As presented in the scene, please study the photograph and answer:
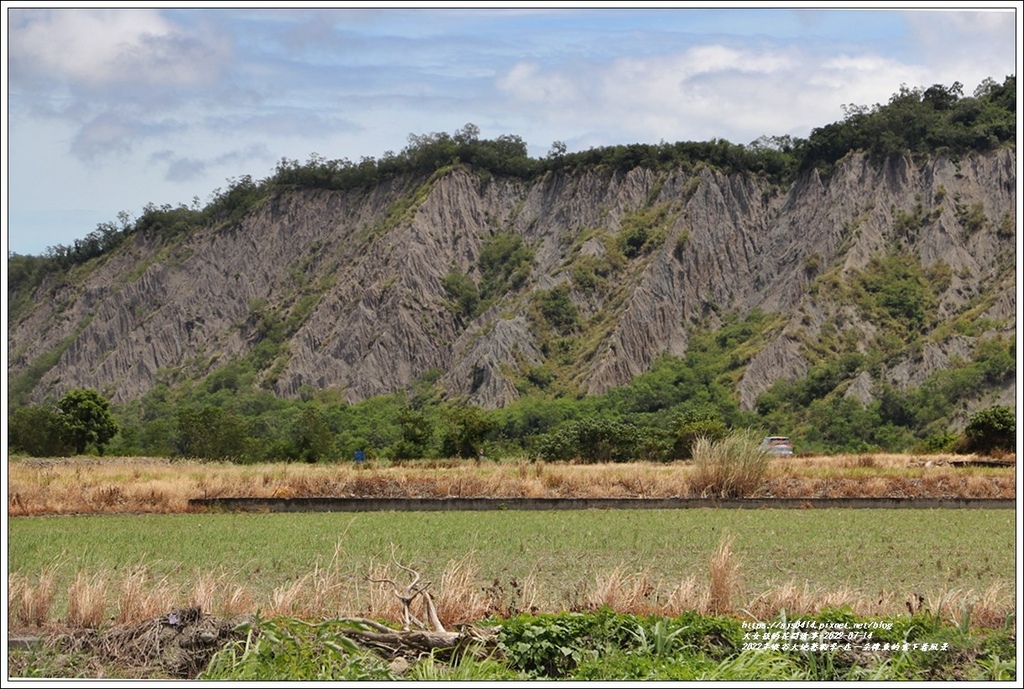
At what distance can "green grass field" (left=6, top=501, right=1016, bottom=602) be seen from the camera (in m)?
12.9

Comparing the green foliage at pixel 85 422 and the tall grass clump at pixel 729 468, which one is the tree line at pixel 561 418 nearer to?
the green foliage at pixel 85 422

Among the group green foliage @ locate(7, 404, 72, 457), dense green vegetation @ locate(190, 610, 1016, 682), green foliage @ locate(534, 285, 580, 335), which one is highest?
green foliage @ locate(534, 285, 580, 335)

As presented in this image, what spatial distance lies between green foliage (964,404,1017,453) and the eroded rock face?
797 inches

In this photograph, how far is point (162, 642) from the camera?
336 inches

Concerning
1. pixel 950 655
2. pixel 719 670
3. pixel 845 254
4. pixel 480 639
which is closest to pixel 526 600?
pixel 480 639

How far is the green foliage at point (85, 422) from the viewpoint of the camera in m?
41.9

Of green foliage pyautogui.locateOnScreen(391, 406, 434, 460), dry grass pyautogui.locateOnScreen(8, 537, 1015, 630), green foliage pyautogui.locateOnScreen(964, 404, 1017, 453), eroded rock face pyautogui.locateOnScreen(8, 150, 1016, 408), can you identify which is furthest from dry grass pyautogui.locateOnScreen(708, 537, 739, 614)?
eroded rock face pyautogui.locateOnScreen(8, 150, 1016, 408)

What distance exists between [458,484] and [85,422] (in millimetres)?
22095

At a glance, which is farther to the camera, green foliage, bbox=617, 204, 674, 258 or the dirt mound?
green foliage, bbox=617, 204, 674, 258

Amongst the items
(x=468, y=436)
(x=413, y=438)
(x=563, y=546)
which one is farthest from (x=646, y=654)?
(x=413, y=438)

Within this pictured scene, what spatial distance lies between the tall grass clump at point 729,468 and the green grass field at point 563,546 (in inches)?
107

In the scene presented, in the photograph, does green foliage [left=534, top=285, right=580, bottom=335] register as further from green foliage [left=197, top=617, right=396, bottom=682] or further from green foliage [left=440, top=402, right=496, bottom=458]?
green foliage [left=197, top=617, right=396, bottom=682]

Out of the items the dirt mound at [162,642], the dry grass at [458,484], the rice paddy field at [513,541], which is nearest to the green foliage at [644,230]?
the rice paddy field at [513,541]

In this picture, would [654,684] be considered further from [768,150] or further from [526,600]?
[768,150]
